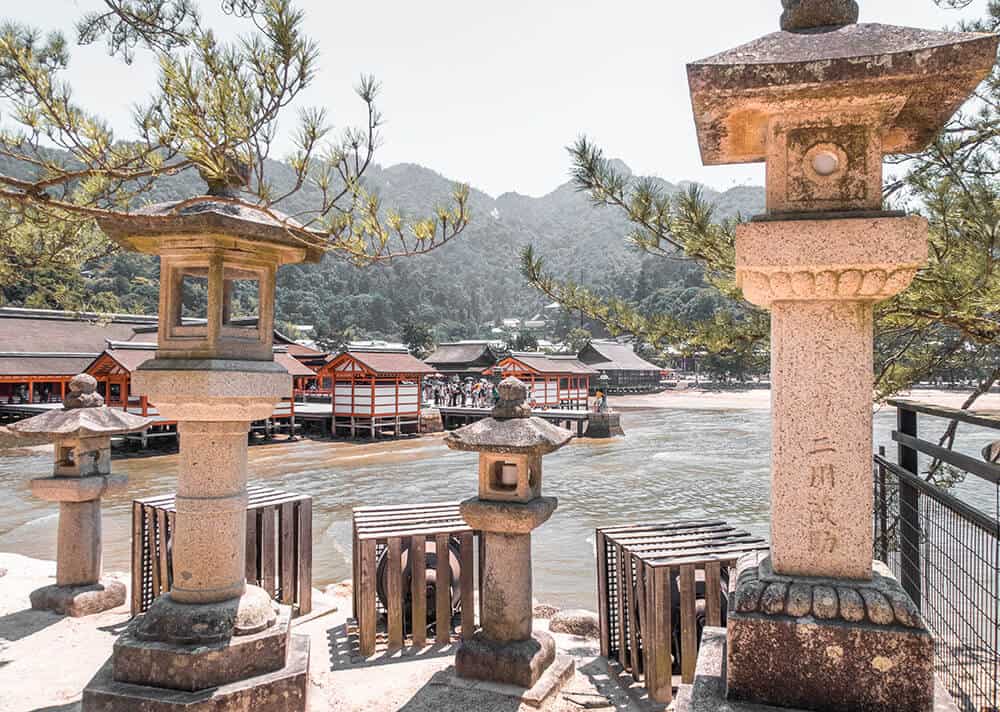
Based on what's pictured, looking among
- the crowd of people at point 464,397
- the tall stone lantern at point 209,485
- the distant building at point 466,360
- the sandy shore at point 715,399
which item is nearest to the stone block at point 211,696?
the tall stone lantern at point 209,485

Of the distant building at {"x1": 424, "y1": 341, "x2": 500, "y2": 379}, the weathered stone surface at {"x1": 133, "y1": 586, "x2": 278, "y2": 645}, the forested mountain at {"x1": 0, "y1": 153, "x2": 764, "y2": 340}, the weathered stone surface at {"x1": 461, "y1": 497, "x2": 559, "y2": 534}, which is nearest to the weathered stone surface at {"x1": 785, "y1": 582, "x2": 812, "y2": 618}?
the weathered stone surface at {"x1": 461, "y1": 497, "x2": 559, "y2": 534}

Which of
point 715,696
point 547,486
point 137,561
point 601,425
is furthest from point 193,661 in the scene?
point 601,425

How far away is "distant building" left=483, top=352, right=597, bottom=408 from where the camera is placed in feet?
111

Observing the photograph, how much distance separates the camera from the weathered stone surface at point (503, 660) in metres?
3.87

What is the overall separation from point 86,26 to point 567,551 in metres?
9.34

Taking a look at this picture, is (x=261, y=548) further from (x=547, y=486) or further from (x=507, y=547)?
(x=547, y=486)

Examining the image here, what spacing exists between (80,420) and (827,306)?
206 inches

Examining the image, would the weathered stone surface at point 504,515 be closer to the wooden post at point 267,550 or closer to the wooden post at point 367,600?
the wooden post at point 367,600

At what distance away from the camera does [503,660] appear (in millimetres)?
3900

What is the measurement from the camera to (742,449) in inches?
951

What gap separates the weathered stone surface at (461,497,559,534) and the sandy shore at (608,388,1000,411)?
39827mm

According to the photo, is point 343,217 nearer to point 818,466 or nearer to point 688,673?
point 818,466

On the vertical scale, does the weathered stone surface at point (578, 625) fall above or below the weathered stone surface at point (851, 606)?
below

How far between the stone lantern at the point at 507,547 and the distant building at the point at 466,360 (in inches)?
1671
